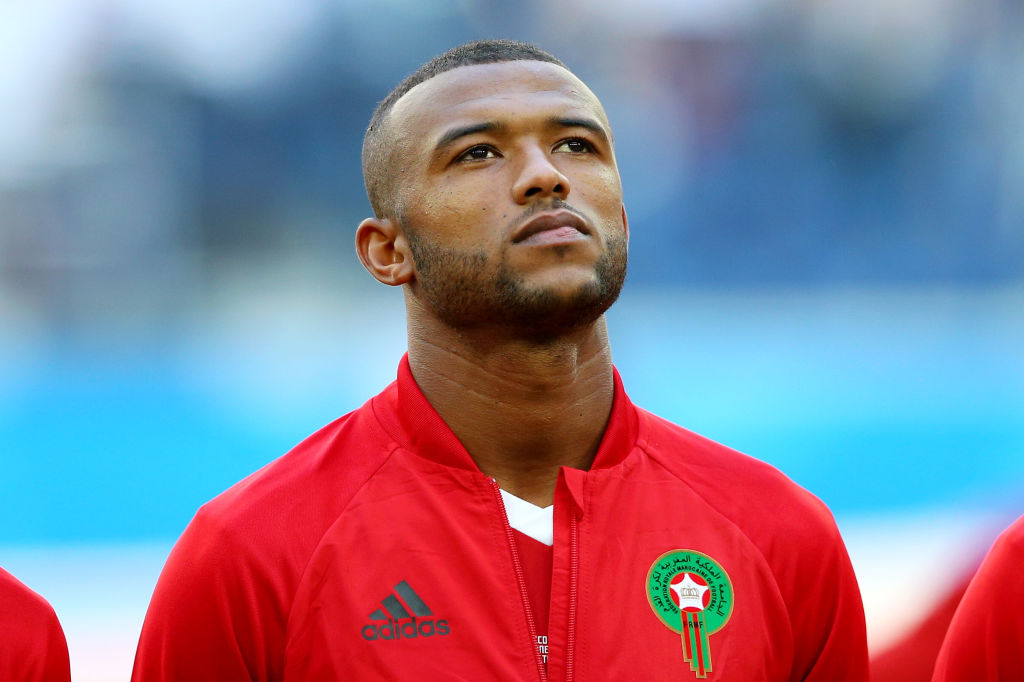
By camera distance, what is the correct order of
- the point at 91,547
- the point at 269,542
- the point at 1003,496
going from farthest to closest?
the point at 1003,496 < the point at 91,547 < the point at 269,542

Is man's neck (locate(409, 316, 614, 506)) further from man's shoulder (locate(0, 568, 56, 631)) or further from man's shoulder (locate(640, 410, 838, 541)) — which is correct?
man's shoulder (locate(0, 568, 56, 631))

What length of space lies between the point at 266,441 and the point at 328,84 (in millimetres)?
1704

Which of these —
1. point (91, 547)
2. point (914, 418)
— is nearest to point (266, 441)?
point (91, 547)

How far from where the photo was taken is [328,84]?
5.95 m

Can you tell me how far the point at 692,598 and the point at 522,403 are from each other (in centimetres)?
47

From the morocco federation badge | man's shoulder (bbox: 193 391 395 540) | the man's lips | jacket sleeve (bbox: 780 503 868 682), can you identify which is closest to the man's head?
the man's lips

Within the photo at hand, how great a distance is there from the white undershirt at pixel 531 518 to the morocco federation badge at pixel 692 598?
0.19 m

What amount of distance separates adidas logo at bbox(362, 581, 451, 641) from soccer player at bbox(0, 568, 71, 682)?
55 centimetres

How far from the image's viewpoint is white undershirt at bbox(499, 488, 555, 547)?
2203 millimetres

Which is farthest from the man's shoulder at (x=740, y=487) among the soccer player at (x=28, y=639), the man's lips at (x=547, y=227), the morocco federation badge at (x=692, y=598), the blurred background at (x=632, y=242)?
the blurred background at (x=632, y=242)

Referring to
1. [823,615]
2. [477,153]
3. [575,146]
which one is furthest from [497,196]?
[823,615]

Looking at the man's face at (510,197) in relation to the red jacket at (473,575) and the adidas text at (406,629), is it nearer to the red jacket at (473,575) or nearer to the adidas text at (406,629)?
the red jacket at (473,575)

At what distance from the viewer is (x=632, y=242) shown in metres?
6.05

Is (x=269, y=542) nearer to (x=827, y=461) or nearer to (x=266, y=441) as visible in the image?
(x=266, y=441)
